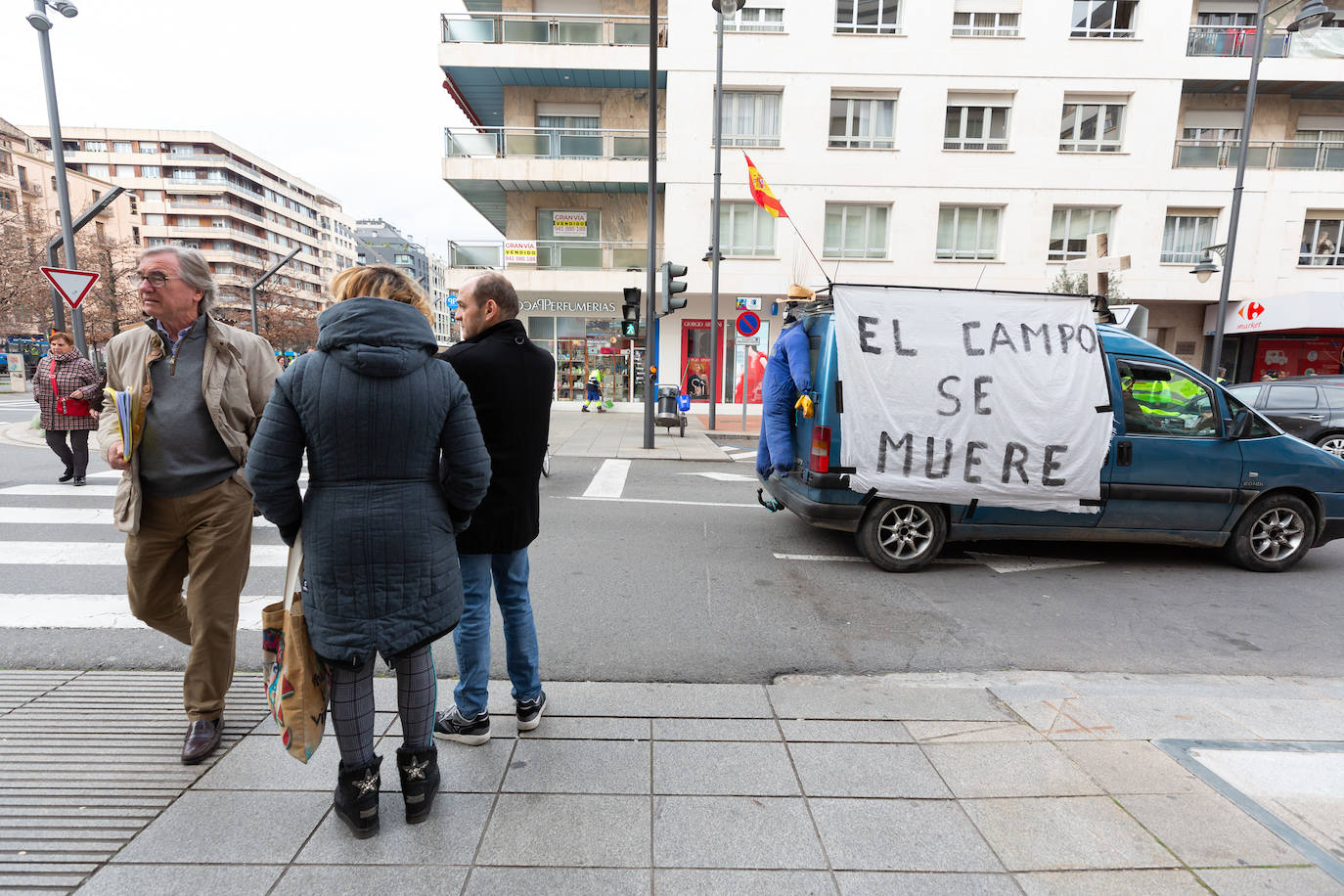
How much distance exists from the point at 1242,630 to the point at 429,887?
5.27m

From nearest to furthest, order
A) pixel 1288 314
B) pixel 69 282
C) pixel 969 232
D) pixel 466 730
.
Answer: pixel 466 730 < pixel 69 282 < pixel 1288 314 < pixel 969 232

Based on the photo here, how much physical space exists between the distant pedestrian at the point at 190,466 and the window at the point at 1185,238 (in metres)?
25.8

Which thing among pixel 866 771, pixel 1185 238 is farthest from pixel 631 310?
pixel 1185 238

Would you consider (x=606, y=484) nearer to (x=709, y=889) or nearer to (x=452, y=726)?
(x=452, y=726)

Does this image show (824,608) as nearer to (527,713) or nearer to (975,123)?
(527,713)

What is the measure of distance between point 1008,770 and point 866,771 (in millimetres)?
590

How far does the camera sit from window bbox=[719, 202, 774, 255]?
826 inches

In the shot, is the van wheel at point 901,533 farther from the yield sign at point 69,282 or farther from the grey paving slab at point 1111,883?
the yield sign at point 69,282

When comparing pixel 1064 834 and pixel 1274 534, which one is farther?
pixel 1274 534

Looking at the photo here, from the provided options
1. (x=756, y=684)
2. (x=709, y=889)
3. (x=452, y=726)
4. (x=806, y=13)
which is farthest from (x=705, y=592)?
(x=806, y=13)

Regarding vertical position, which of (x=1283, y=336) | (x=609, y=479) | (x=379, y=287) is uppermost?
(x=1283, y=336)

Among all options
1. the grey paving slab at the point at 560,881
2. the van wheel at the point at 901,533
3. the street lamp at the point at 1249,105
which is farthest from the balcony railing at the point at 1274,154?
the grey paving slab at the point at 560,881

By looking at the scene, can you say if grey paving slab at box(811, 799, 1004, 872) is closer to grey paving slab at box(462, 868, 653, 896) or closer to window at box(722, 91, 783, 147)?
grey paving slab at box(462, 868, 653, 896)

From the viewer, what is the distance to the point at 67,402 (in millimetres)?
7887
